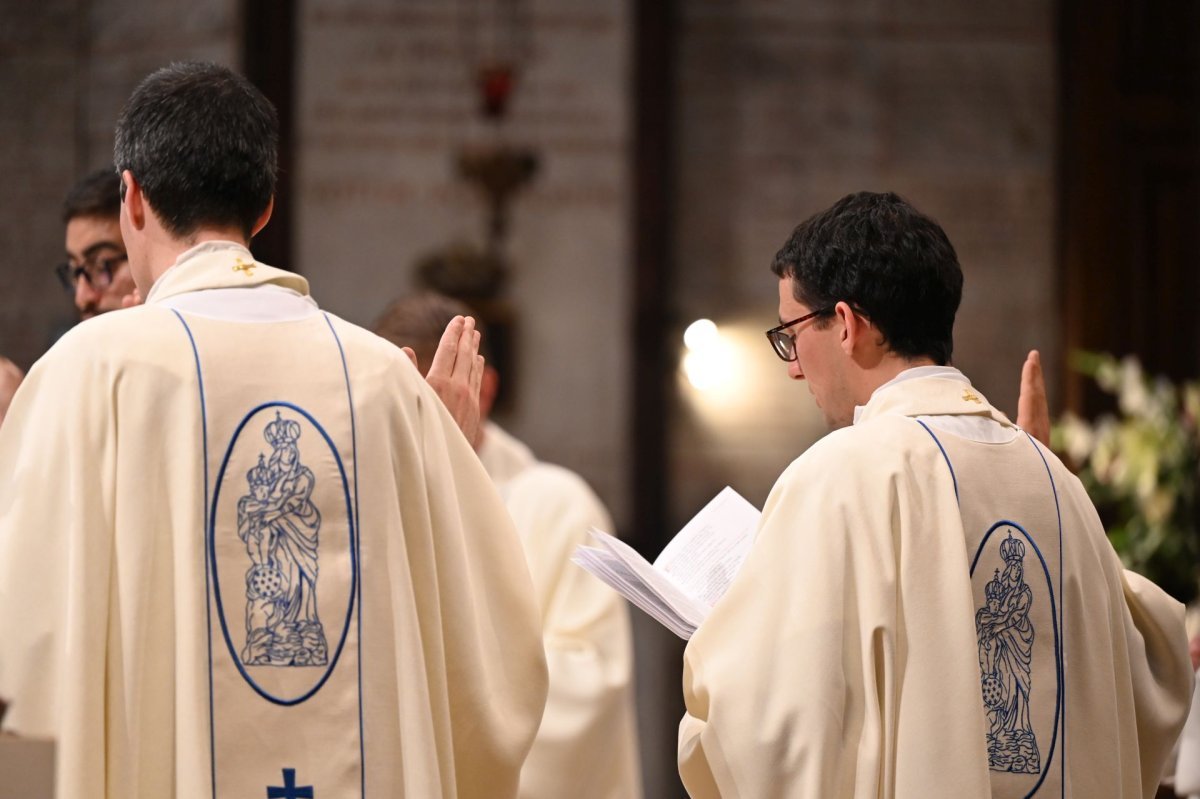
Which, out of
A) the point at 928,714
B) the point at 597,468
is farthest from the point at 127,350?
the point at 597,468

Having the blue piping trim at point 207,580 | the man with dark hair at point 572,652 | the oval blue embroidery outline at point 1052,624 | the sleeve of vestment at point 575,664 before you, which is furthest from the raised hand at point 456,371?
the sleeve of vestment at point 575,664

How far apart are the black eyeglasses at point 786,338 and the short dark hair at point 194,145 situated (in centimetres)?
92

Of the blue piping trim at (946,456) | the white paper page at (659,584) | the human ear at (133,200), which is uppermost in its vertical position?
the human ear at (133,200)

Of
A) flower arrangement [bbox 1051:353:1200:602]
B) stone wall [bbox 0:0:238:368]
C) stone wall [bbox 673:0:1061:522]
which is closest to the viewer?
flower arrangement [bbox 1051:353:1200:602]

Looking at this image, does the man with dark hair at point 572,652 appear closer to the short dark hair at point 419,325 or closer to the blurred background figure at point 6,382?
the short dark hair at point 419,325

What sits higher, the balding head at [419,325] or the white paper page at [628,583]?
the balding head at [419,325]

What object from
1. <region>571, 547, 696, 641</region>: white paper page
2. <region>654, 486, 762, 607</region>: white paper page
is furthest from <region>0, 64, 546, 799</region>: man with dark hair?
<region>654, 486, 762, 607</region>: white paper page

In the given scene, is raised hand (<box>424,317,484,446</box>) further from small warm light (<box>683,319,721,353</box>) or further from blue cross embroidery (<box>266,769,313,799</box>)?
small warm light (<box>683,319,721,353</box>)

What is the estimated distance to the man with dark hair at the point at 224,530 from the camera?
7.79 ft

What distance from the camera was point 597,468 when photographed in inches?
291

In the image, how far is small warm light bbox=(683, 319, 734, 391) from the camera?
7.09 metres

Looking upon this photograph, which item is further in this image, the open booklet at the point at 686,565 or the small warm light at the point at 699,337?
the small warm light at the point at 699,337

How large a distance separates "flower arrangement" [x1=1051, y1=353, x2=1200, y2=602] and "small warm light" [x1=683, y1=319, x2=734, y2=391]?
1817mm

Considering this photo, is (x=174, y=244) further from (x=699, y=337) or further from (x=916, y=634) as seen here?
(x=699, y=337)
